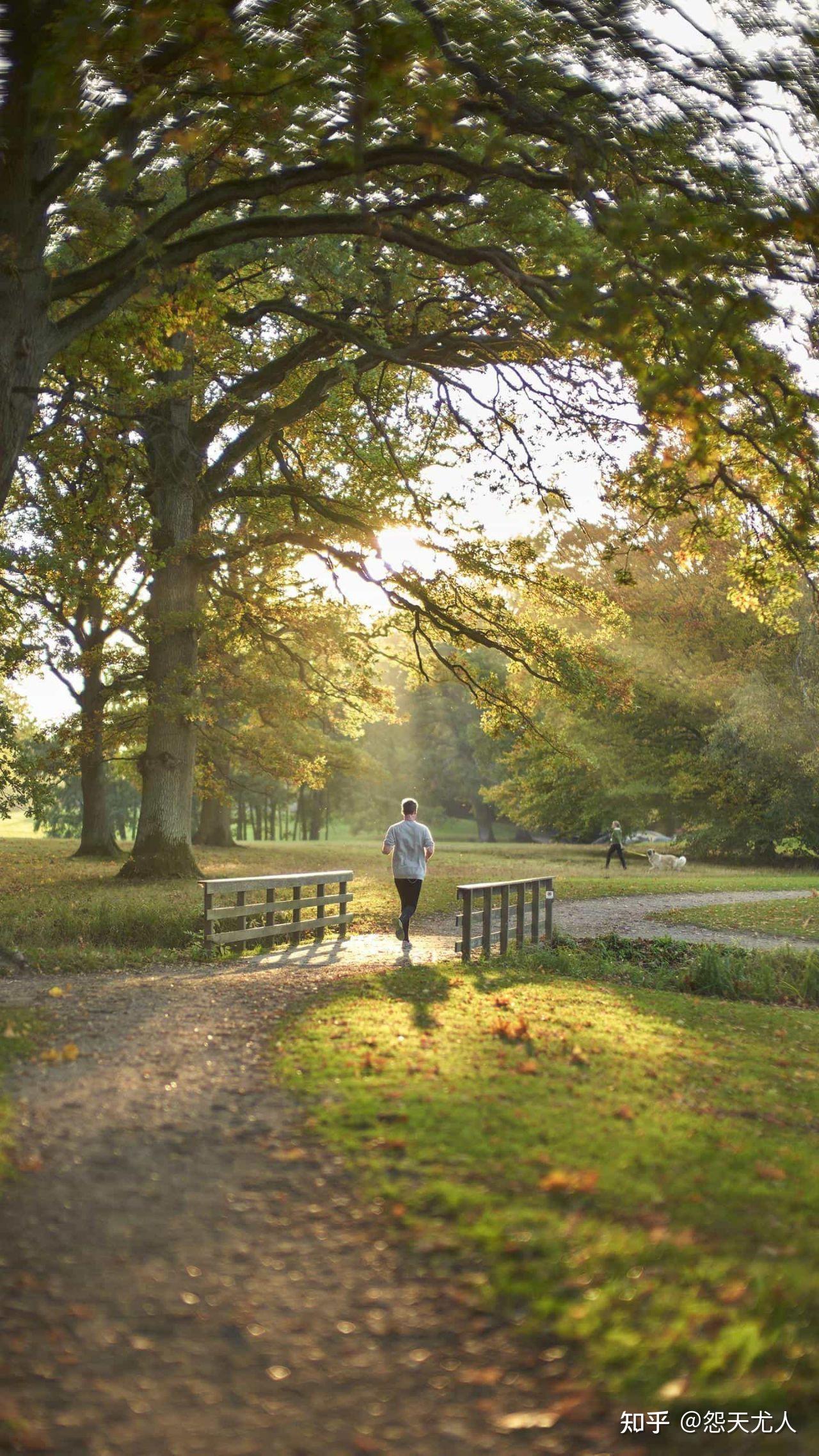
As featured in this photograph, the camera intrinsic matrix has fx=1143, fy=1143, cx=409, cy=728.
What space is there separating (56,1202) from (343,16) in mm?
7544

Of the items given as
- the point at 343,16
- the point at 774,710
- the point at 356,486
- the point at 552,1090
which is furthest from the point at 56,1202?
the point at 774,710

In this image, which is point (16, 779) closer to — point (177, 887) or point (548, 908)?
point (177, 887)

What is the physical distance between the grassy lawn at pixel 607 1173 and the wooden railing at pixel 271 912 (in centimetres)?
447

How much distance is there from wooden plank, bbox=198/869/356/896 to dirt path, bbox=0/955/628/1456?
22.3 ft

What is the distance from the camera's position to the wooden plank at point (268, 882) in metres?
13.2

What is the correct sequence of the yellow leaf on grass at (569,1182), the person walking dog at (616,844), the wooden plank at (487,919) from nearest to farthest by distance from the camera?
the yellow leaf on grass at (569,1182) → the wooden plank at (487,919) → the person walking dog at (616,844)

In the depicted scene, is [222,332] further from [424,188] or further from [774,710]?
[774,710]

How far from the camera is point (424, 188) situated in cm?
1183

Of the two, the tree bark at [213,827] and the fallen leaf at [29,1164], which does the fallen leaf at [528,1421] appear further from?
the tree bark at [213,827]

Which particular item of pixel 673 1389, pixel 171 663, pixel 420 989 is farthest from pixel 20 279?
pixel 171 663

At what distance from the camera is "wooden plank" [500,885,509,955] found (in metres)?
14.8

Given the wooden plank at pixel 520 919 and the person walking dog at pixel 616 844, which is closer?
the wooden plank at pixel 520 919

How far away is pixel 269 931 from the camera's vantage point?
14.7m

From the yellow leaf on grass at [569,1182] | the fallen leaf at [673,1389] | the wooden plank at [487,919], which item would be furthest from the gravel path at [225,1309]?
the wooden plank at [487,919]
